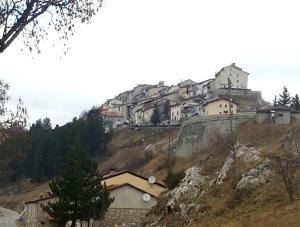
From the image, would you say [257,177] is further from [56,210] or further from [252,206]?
[56,210]

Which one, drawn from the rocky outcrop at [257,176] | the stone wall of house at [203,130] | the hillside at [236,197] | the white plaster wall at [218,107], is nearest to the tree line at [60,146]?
the white plaster wall at [218,107]

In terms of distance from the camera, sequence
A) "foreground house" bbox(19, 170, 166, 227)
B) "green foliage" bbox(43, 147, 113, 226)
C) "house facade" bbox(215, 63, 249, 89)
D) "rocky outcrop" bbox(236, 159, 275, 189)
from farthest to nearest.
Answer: "house facade" bbox(215, 63, 249, 89) → "foreground house" bbox(19, 170, 166, 227) → "rocky outcrop" bbox(236, 159, 275, 189) → "green foliage" bbox(43, 147, 113, 226)

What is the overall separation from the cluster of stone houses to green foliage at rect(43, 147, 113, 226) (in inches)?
2567

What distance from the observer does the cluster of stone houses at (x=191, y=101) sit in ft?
353

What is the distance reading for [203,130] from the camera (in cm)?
7519

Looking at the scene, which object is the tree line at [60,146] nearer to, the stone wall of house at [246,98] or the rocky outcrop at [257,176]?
the stone wall of house at [246,98]

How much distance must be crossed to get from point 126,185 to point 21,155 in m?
38.2

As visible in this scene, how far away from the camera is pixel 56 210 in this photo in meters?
36.6

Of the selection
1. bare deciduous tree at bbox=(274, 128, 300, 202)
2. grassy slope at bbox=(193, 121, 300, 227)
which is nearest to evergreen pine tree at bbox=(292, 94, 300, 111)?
bare deciduous tree at bbox=(274, 128, 300, 202)

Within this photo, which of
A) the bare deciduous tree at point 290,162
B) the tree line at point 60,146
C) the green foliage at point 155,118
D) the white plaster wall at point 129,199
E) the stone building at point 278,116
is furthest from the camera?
the green foliage at point 155,118

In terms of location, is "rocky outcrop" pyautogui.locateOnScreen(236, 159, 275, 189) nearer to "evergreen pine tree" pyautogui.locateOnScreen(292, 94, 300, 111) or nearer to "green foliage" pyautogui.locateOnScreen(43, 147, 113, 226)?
"green foliage" pyautogui.locateOnScreen(43, 147, 113, 226)

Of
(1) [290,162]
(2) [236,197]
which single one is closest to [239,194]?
(2) [236,197]

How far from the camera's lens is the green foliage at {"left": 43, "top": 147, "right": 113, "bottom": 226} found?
36.7 m

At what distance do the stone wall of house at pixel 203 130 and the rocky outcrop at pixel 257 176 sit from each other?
2805cm
